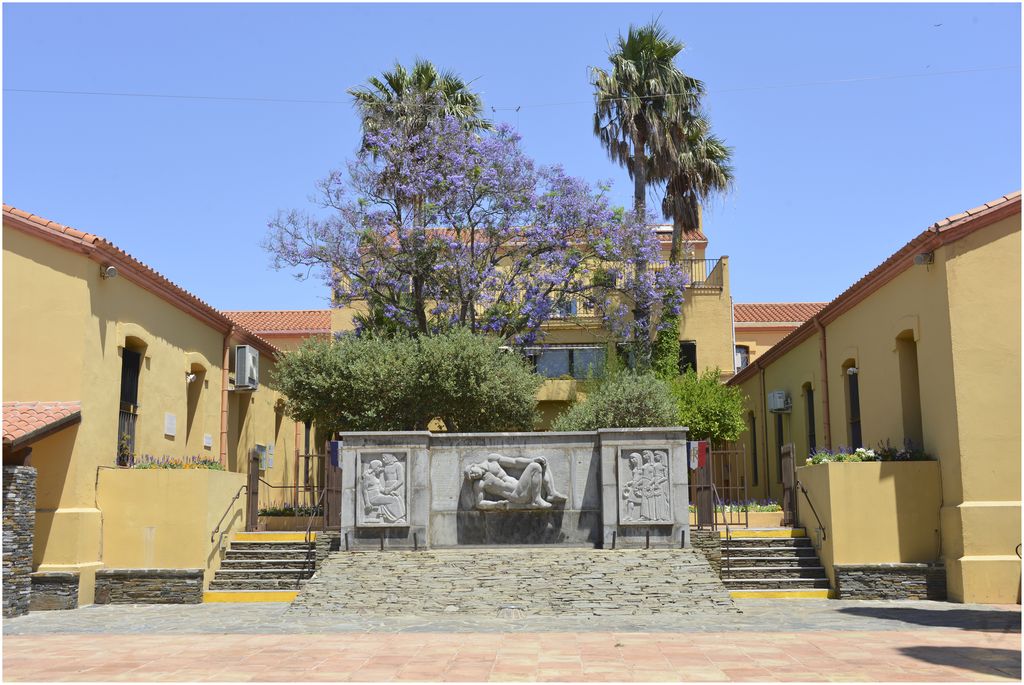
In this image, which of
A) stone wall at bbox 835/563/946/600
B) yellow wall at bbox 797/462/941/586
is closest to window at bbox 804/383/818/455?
yellow wall at bbox 797/462/941/586

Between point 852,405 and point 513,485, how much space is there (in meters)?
9.00

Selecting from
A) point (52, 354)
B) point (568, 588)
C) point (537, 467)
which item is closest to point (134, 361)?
point (52, 354)

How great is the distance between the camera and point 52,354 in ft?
49.6

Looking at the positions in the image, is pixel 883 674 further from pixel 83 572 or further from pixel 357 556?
pixel 83 572

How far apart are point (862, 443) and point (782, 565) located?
15.6 ft

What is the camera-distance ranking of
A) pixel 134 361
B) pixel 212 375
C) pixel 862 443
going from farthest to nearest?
pixel 212 375
pixel 862 443
pixel 134 361

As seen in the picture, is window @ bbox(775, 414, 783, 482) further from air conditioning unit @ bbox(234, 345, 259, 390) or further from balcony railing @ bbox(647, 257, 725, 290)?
air conditioning unit @ bbox(234, 345, 259, 390)

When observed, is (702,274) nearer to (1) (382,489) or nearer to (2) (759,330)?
(2) (759,330)

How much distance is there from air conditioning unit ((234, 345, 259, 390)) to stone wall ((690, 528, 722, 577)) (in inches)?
434

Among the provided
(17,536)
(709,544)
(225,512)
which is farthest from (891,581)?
(17,536)

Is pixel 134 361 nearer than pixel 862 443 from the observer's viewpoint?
Yes

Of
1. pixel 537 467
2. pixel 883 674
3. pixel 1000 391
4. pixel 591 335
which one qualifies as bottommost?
pixel 883 674

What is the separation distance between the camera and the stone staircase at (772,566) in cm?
1541

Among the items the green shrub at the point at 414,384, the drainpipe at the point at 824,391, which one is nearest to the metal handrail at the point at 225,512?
the green shrub at the point at 414,384
